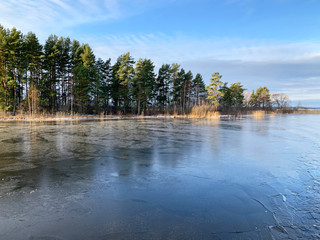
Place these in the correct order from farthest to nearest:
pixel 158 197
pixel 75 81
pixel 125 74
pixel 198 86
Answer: pixel 198 86 < pixel 125 74 < pixel 75 81 < pixel 158 197

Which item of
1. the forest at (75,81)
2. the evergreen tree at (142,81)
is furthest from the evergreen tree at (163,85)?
the evergreen tree at (142,81)

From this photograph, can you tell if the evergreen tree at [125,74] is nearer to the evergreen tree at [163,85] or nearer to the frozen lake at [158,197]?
the evergreen tree at [163,85]

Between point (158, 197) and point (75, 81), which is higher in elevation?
point (75, 81)

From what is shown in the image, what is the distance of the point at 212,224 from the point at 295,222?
1007 millimetres

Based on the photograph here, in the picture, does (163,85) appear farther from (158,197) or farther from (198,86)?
(158,197)

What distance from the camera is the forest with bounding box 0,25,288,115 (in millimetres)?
22125

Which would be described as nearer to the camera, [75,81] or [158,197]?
[158,197]

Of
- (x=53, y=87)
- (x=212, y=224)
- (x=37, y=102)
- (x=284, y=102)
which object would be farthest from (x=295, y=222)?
(x=284, y=102)

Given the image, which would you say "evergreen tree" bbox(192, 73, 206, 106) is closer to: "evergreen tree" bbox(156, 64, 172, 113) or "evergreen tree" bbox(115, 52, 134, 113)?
"evergreen tree" bbox(156, 64, 172, 113)

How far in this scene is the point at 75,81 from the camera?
26375 mm

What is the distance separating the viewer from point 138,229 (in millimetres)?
2199

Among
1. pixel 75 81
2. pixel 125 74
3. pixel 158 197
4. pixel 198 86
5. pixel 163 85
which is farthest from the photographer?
pixel 198 86

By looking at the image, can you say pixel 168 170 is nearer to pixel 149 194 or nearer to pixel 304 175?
pixel 149 194

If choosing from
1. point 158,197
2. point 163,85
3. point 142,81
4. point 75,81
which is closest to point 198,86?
point 163,85
